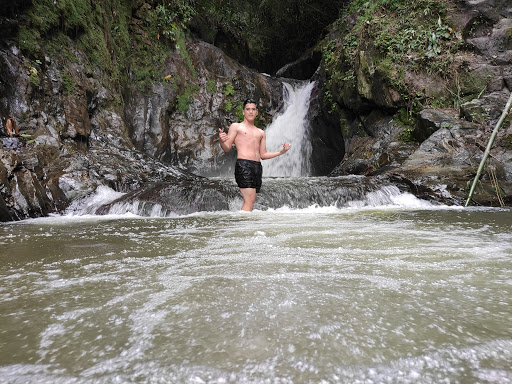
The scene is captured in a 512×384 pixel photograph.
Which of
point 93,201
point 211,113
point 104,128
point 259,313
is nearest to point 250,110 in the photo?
point 93,201

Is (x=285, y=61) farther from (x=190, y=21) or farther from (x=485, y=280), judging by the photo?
(x=485, y=280)

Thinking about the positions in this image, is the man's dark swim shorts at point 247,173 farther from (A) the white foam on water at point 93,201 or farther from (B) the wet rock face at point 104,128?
(B) the wet rock face at point 104,128

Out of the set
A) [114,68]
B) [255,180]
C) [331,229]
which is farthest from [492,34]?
[114,68]

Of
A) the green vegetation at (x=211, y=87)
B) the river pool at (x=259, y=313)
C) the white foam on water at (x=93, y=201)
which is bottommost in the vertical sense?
the river pool at (x=259, y=313)

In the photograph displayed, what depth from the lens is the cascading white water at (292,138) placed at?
1109cm

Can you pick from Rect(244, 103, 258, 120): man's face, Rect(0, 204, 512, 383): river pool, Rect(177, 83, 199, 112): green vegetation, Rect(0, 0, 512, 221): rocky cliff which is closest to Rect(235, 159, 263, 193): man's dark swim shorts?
Rect(244, 103, 258, 120): man's face

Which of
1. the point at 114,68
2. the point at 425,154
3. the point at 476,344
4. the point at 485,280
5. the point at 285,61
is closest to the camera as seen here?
the point at 476,344

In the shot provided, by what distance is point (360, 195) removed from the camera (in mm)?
5551

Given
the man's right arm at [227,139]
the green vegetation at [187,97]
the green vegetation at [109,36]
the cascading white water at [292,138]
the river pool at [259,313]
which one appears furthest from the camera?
the cascading white water at [292,138]

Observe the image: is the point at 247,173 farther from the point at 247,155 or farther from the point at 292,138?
the point at 292,138

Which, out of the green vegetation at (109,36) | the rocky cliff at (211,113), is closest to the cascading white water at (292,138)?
the rocky cliff at (211,113)

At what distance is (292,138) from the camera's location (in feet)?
37.5

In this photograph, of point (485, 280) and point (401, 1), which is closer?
point (485, 280)

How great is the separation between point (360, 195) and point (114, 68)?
24.2ft
